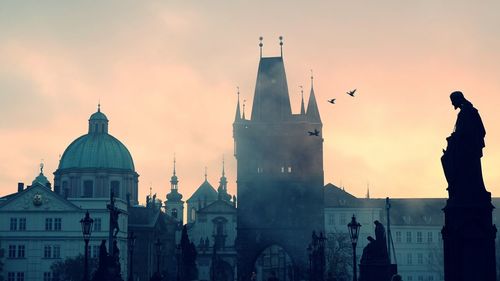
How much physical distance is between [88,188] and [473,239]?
90.5 m

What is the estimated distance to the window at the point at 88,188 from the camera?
100 meters

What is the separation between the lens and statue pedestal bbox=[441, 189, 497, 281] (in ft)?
46.3

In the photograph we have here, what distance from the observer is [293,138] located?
92500 mm

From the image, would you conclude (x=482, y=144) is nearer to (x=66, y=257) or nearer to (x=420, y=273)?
(x=66, y=257)

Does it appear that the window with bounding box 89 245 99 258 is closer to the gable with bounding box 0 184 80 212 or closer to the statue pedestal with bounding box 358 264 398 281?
the gable with bounding box 0 184 80 212

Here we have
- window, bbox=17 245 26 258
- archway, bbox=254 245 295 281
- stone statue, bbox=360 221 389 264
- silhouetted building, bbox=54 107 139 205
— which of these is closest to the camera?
stone statue, bbox=360 221 389 264

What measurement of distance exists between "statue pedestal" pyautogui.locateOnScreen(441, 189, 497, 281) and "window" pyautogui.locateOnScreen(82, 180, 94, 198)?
89.4 metres

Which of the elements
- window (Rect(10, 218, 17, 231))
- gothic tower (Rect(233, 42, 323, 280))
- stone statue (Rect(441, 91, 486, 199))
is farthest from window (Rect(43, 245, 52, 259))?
stone statue (Rect(441, 91, 486, 199))

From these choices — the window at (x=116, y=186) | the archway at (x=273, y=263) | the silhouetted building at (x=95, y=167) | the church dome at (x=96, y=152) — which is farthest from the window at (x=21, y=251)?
the archway at (x=273, y=263)

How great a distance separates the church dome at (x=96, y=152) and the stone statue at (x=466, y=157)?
89980 millimetres

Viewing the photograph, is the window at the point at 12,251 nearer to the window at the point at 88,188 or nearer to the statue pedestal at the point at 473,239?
the window at the point at 88,188

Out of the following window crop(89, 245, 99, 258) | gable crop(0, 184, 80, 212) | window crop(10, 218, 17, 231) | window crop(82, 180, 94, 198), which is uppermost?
window crop(82, 180, 94, 198)

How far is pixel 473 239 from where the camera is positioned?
557 inches

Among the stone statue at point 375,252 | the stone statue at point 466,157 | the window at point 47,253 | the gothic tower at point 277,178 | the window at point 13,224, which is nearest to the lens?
the stone statue at point 466,157
